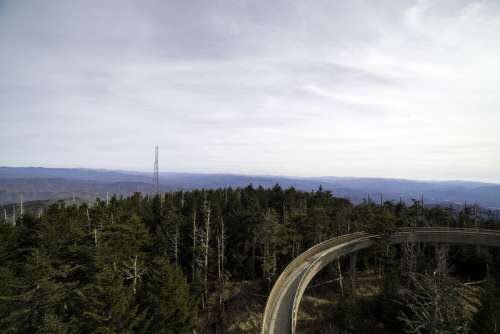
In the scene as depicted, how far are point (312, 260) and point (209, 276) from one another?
659 inches

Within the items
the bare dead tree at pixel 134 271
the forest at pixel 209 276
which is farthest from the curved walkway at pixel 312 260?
the bare dead tree at pixel 134 271

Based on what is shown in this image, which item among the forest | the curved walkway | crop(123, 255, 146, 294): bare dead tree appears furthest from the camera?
the curved walkway

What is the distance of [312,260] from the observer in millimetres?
34906

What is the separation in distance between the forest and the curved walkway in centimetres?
298

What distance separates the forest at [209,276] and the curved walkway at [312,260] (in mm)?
2983

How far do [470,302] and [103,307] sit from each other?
40.5 meters

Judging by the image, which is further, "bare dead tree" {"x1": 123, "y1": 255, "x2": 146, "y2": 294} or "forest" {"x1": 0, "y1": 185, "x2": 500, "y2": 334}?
"bare dead tree" {"x1": 123, "y1": 255, "x2": 146, "y2": 294}

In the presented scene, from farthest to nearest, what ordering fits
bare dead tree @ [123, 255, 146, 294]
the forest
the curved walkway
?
the curved walkway → bare dead tree @ [123, 255, 146, 294] → the forest

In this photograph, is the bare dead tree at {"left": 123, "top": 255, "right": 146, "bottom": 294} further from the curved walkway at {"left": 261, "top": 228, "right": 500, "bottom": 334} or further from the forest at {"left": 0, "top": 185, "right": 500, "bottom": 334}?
the curved walkway at {"left": 261, "top": 228, "right": 500, "bottom": 334}

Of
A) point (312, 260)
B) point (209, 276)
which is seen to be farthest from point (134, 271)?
point (312, 260)

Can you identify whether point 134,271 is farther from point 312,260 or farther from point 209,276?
point 312,260

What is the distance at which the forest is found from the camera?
16.3 m

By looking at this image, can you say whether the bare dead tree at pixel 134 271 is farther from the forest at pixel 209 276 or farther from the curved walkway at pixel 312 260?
the curved walkway at pixel 312 260

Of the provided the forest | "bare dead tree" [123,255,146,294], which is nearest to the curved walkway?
the forest
